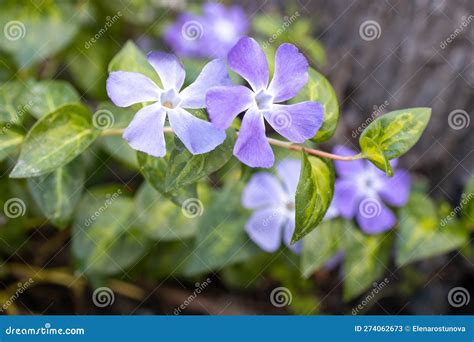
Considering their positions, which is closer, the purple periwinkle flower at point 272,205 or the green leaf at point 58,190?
the green leaf at point 58,190

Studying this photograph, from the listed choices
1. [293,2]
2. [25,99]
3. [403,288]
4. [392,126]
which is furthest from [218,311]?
[293,2]

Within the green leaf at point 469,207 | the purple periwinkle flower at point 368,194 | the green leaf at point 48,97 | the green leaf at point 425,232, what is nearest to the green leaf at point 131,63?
the green leaf at point 48,97

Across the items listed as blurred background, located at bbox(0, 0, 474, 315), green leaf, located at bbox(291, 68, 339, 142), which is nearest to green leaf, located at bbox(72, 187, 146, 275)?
blurred background, located at bbox(0, 0, 474, 315)

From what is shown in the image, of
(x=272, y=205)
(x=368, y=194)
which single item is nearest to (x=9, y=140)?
(x=272, y=205)

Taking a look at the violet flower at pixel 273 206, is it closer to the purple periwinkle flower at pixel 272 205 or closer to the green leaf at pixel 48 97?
the purple periwinkle flower at pixel 272 205

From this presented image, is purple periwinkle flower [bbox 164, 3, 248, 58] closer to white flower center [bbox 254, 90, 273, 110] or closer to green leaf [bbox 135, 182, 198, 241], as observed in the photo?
green leaf [bbox 135, 182, 198, 241]
